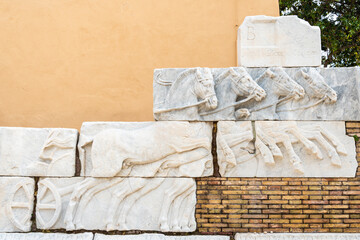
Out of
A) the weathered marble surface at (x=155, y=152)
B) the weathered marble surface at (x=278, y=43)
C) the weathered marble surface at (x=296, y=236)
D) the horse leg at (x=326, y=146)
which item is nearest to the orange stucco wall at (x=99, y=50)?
the weathered marble surface at (x=278, y=43)

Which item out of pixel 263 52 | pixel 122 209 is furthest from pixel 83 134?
pixel 263 52

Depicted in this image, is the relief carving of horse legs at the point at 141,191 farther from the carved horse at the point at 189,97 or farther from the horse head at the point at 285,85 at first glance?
the horse head at the point at 285,85

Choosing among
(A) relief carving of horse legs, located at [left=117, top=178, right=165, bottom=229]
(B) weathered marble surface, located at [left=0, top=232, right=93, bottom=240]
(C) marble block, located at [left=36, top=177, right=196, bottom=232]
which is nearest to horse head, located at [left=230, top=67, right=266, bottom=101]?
(C) marble block, located at [left=36, top=177, right=196, bottom=232]

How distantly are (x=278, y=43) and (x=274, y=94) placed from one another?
713 mm

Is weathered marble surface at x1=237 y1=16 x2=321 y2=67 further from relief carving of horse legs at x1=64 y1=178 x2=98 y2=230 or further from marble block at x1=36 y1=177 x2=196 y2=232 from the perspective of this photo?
relief carving of horse legs at x1=64 y1=178 x2=98 y2=230

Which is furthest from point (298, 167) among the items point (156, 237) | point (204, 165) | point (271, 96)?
point (156, 237)

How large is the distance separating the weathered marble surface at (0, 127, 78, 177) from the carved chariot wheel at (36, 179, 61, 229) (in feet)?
0.45

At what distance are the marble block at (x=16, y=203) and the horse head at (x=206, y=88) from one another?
225 cm

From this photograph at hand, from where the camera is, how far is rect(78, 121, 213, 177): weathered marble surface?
4.48 m

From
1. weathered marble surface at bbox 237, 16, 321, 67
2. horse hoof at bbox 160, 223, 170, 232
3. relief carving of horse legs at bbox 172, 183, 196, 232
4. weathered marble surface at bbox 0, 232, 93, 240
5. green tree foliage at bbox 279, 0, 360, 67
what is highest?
green tree foliage at bbox 279, 0, 360, 67

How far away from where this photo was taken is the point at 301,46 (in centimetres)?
480

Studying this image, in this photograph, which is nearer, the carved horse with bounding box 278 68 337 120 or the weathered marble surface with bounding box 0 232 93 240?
the weathered marble surface with bounding box 0 232 93 240

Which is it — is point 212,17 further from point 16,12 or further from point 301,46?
point 16,12

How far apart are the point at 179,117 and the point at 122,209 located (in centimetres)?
127
